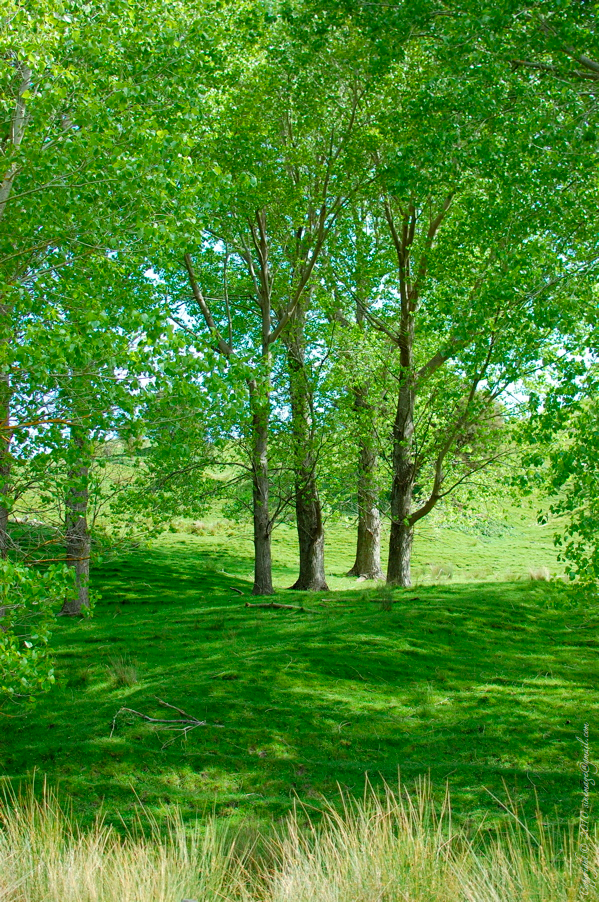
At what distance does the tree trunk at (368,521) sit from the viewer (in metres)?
20.9

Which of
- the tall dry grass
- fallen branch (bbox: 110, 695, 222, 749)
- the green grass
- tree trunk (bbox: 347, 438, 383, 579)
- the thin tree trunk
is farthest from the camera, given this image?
tree trunk (bbox: 347, 438, 383, 579)

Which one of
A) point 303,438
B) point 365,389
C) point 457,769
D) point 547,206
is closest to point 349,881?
point 457,769

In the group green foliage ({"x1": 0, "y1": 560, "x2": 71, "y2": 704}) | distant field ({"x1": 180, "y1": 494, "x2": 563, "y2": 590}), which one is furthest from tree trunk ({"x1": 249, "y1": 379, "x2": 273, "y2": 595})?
green foliage ({"x1": 0, "y1": 560, "x2": 71, "y2": 704})

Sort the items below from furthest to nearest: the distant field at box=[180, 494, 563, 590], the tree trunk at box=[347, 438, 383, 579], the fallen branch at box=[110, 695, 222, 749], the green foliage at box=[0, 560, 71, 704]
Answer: the distant field at box=[180, 494, 563, 590] → the tree trunk at box=[347, 438, 383, 579] → the fallen branch at box=[110, 695, 222, 749] → the green foliage at box=[0, 560, 71, 704]

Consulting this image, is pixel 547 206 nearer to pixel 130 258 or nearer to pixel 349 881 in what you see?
pixel 130 258

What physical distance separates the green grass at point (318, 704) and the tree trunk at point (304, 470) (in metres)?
3.61

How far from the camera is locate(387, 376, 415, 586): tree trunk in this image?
1883 cm

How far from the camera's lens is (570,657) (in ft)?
40.7

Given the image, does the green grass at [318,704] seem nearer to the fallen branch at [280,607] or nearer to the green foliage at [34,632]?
the fallen branch at [280,607]

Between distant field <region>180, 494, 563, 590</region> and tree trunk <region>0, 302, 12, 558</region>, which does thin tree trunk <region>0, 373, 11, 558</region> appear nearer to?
tree trunk <region>0, 302, 12, 558</region>

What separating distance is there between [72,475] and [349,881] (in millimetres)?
6540

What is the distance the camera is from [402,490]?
19094mm

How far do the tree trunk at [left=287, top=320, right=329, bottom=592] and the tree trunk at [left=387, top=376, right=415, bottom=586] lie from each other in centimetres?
215

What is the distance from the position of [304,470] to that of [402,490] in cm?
261
